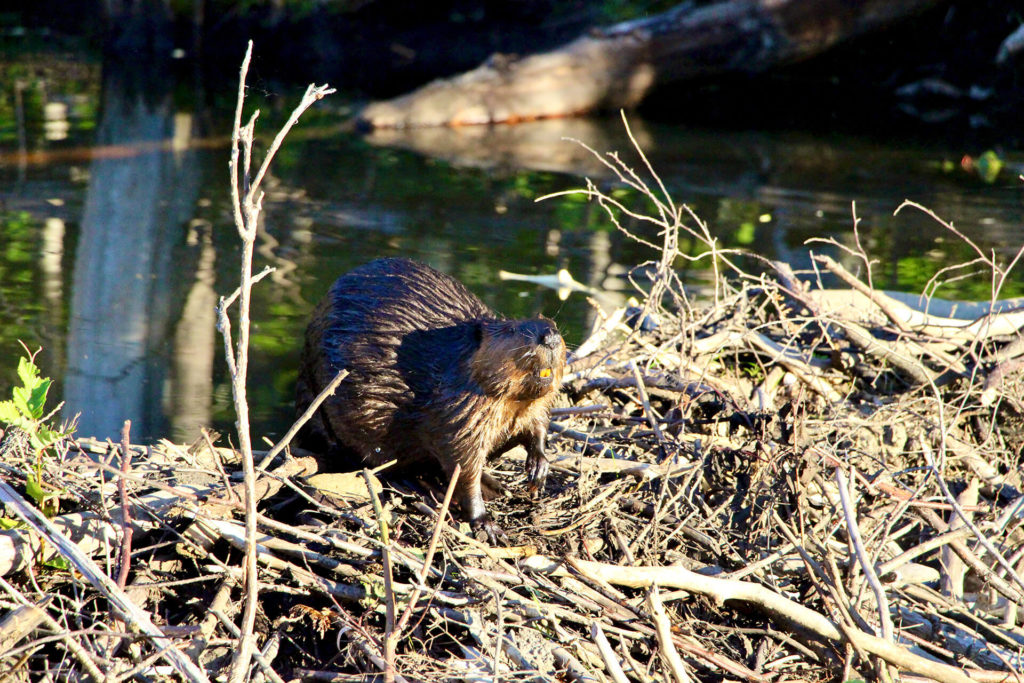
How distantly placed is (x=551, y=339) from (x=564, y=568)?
600 millimetres

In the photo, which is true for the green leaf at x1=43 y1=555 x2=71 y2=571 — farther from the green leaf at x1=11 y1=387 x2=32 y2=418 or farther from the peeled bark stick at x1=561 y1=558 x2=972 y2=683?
the peeled bark stick at x1=561 y1=558 x2=972 y2=683

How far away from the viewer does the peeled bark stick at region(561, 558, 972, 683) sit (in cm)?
271

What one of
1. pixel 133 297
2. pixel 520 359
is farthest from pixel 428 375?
pixel 133 297

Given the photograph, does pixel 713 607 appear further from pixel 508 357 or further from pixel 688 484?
pixel 508 357

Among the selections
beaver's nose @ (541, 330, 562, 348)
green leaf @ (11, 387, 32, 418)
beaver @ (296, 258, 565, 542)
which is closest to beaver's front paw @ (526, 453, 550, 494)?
beaver @ (296, 258, 565, 542)

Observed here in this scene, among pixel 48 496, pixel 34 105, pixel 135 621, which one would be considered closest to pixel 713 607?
pixel 135 621

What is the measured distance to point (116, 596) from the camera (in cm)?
242

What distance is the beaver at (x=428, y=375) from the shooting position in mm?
2918

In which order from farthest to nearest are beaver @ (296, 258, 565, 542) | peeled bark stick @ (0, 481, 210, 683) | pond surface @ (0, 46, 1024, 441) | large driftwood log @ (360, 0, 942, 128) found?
large driftwood log @ (360, 0, 942, 128) → pond surface @ (0, 46, 1024, 441) → beaver @ (296, 258, 565, 542) → peeled bark stick @ (0, 481, 210, 683)

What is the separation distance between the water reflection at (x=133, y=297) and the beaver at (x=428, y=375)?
5.08ft

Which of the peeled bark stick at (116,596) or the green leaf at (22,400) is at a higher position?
the green leaf at (22,400)

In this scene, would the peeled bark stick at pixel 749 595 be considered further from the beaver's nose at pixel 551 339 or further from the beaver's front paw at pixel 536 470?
the beaver's nose at pixel 551 339

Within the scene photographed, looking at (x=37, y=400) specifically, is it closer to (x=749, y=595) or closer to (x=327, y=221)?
(x=749, y=595)

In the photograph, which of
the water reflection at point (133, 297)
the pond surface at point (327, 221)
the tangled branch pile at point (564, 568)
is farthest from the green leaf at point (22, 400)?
the water reflection at point (133, 297)
